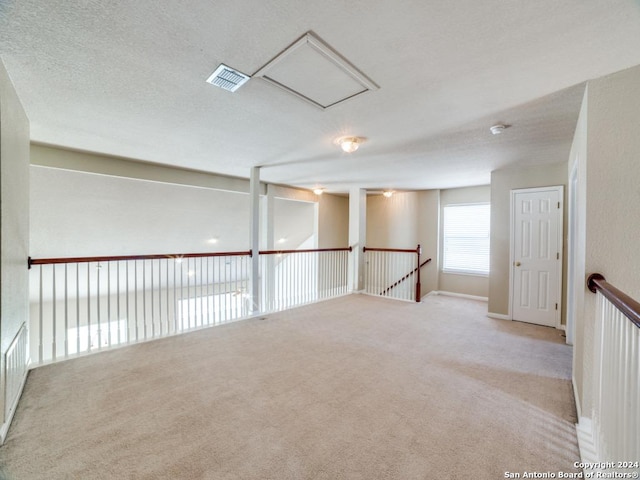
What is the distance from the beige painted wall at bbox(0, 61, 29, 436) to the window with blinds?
6934 millimetres

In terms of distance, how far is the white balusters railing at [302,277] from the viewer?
527 cm

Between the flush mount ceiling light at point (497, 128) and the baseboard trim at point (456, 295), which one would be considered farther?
the baseboard trim at point (456, 295)

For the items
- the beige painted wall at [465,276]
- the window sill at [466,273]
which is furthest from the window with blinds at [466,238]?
the beige painted wall at [465,276]

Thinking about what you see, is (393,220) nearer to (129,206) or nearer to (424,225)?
(424,225)

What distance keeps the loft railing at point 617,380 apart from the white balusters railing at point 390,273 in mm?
4175

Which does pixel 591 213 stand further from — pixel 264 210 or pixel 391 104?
pixel 264 210

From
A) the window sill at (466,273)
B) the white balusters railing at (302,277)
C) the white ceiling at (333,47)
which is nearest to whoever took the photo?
the white ceiling at (333,47)

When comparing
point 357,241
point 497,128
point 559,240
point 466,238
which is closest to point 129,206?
point 357,241

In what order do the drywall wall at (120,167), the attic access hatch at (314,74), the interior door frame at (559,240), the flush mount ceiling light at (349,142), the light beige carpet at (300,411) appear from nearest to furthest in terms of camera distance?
the light beige carpet at (300,411) → the attic access hatch at (314,74) → the flush mount ceiling light at (349,142) → the drywall wall at (120,167) → the interior door frame at (559,240)

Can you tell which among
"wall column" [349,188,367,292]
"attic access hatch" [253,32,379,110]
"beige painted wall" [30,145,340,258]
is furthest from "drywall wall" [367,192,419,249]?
"attic access hatch" [253,32,379,110]

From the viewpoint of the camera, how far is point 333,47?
164 centimetres

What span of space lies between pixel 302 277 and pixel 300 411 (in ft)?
12.0

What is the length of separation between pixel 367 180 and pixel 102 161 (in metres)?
4.52

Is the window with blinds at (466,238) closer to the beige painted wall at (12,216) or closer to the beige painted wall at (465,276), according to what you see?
the beige painted wall at (465,276)
